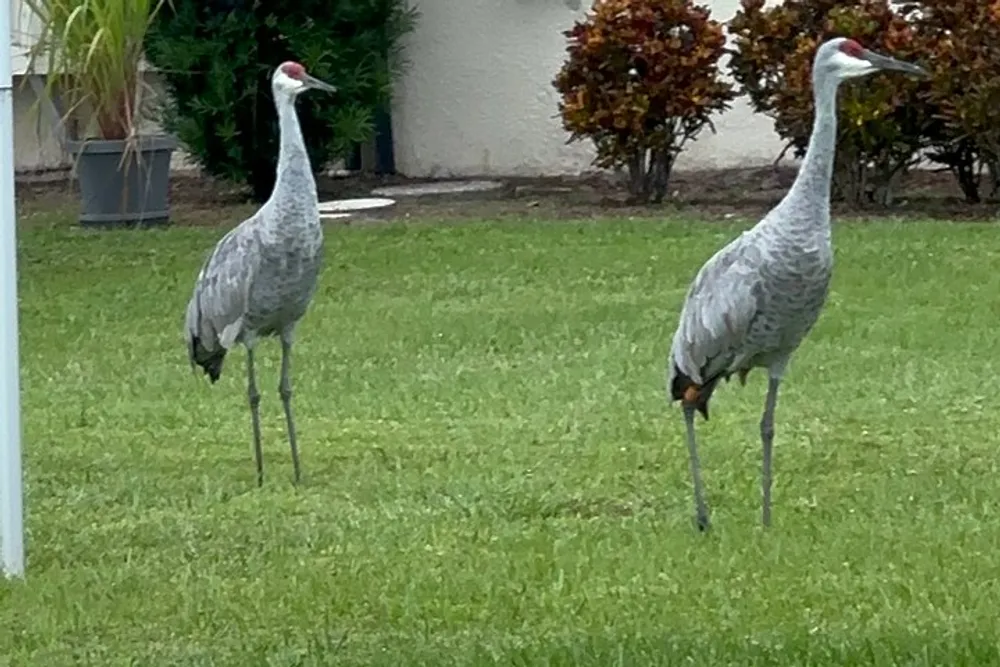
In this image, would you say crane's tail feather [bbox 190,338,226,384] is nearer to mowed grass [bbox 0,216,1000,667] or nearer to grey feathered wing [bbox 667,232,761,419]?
mowed grass [bbox 0,216,1000,667]

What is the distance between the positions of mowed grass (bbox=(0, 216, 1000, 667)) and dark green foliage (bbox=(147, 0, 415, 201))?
2.42 metres

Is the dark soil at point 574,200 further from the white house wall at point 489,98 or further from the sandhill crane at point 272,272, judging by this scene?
the sandhill crane at point 272,272

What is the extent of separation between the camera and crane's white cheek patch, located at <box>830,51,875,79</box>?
23.3 ft

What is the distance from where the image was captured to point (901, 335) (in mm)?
10703

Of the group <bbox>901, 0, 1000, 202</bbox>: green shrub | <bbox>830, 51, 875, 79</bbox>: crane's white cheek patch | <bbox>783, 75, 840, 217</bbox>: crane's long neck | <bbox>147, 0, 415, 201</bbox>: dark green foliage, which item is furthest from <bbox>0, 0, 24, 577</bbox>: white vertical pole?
<bbox>147, 0, 415, 201</bbox>: dark green foliage

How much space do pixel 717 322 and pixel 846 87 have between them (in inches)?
301

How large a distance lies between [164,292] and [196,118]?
3.31m

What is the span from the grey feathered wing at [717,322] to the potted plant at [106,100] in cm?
589

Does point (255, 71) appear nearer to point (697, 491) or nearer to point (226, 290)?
point (226, 290)

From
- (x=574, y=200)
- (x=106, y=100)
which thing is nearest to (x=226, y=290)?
(x=106, y=100)

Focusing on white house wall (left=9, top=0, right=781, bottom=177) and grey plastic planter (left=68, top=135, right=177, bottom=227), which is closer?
grey plastic planter (left=68, top=135, right=177, bottom=227)

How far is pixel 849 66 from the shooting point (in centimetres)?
711

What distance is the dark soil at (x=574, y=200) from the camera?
48.7 feet

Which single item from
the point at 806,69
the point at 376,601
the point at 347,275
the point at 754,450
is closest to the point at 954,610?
the point at 376,601
